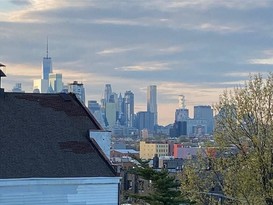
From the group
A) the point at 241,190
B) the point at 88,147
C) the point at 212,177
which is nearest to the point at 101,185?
the point at 88,147

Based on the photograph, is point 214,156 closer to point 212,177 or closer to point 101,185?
point 212,177

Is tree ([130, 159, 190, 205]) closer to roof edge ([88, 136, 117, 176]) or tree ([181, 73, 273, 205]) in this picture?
roof edge ([88, 136, 117, 176])

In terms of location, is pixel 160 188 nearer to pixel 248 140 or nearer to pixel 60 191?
pixel 60 191

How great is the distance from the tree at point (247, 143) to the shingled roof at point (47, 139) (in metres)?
7.31

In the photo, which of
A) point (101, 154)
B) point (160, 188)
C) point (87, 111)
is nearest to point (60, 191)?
point (101, 154)

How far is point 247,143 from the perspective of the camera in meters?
35.9

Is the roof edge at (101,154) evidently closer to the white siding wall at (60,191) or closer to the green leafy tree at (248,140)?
the white siding wall at (60,191)

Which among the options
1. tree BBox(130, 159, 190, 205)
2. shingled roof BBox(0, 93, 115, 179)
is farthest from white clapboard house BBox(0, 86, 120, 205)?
tree BBox(130, 159, 190, 205)

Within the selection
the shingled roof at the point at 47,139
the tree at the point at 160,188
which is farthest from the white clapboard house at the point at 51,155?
the tree at the point at 160,188

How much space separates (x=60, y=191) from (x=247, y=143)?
1107 centimetres

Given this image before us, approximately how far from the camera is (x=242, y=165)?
116 feet

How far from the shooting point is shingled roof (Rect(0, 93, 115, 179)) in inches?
1139

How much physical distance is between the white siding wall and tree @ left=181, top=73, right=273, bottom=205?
7.35 meters

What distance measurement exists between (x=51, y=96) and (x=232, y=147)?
977cm
